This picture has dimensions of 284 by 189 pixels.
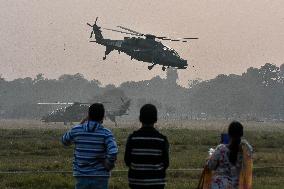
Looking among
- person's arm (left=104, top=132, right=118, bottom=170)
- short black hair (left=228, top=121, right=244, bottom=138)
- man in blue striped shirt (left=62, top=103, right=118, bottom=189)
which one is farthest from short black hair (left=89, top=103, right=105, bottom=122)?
short black hair (left=228, top=121, right=244, bottom=138)

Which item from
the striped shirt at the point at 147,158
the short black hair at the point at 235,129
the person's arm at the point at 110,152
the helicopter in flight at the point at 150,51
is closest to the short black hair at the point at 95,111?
the person's arm at the point at 110,152

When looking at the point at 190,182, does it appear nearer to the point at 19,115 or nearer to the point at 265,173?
the point at 265,173

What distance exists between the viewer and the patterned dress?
30.0 feet

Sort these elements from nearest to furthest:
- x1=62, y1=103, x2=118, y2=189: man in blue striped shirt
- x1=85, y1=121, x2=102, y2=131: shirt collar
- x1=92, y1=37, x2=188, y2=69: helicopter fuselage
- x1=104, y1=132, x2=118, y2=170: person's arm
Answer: x1=104, y1=132, x2=118, y2=170: person's arm → x1=62, y1=103, x2=118, y2=189: man in blue striped shirt → x1=85, y1=121, x2=102, y2=131: shirt collar → x1=92, y1=37, x2=188, y2=69: helicopter fuselage

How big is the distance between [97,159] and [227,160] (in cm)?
185

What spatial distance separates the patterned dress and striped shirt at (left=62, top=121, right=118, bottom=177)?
4.71 ft

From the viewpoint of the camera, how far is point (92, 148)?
9305mm

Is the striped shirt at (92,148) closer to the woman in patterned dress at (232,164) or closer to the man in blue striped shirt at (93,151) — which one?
the man in blue striped shirt at (93,151)

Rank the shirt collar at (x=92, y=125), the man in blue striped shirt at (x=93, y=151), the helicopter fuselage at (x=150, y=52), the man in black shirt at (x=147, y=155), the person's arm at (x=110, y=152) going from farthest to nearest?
the helicopter fuselage at (x=150, y=52) → the shirt collar at (x=92, y=125) → the man in blue striped shirt at (x=93, y=151) → the person's arm at (x=110, y=152) → the man in black shirt at (x=147, y=155)

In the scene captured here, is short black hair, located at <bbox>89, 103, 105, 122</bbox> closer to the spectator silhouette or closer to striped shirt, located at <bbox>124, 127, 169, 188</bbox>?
striped shirt, located at <bbox>124, 127, 169, 188</bbox>

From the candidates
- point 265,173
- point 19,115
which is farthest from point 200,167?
point 19,115

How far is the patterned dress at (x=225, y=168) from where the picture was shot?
30.0 ft

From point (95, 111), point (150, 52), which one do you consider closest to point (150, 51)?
point (150, 52)

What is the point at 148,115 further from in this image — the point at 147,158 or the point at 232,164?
the point at 232,164
